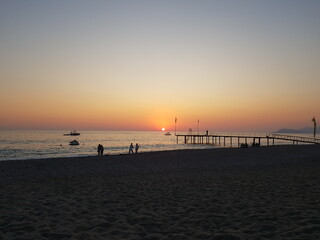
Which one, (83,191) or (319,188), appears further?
(83,191)

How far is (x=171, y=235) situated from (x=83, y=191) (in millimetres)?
5675

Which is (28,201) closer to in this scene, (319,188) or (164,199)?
(164,199)

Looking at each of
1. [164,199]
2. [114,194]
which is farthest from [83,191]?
[164,199]

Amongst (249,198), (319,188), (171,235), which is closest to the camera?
(171,235)

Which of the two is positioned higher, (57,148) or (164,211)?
(164,211)

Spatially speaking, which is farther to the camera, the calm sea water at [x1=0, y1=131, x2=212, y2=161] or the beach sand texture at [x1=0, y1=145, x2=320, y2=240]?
the calm sea water at [x1=0, y1=131, x2=212, y2=161]

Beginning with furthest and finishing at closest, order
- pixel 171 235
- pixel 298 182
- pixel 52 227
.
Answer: pixel 298 182
pixel 52 227
pixel 171 235

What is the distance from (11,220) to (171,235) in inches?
155

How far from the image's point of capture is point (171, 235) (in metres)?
4.96

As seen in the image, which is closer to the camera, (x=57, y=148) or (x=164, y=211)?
(x=164, y=211)

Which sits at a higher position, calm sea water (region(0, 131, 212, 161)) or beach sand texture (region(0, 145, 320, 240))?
beach sand texture (region(0, 145, 320, 240))

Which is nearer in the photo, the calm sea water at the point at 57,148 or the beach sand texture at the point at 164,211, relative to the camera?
the beach sand texture at the point at 164,211

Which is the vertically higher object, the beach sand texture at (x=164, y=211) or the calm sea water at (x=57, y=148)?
the beach sand texture at (x=164, y=211)

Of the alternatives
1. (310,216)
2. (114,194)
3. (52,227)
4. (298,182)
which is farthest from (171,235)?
(298,182)
